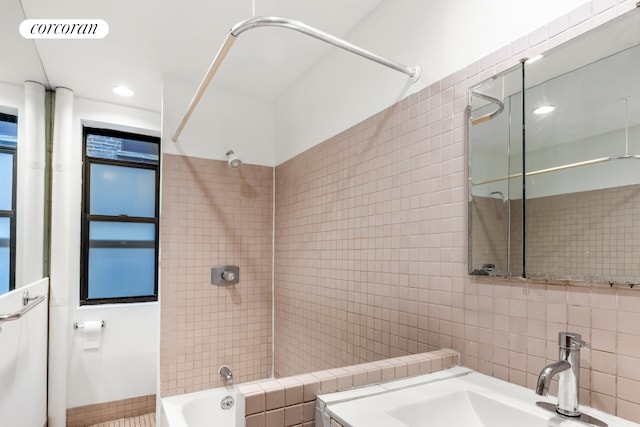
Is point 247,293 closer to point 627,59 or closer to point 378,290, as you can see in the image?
point 378,290

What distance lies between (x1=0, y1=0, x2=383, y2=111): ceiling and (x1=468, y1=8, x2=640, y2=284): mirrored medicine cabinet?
0.97 m

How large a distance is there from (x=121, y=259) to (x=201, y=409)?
1522mm

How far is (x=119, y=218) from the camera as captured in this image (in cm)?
303

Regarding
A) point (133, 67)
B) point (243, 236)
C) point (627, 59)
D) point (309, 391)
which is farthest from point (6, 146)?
point (627, 59)

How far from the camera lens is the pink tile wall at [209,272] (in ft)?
7.72

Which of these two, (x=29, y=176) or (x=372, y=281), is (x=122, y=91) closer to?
(x=29, y=176)

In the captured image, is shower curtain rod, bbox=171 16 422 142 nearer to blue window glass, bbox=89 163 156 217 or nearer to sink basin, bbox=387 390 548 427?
sink basin, bbox=387 390 548 427

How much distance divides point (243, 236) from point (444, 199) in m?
1.68

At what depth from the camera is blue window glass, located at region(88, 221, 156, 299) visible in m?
2.95

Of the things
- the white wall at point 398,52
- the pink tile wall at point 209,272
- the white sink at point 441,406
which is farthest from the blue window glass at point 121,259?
the white sink at point 441,406

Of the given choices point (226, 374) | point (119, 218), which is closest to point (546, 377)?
point (226, 374)

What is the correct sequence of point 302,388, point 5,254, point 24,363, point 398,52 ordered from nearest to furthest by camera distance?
1. point 302,388
2. point 398,52
3. point 5,254
4. point 24,363

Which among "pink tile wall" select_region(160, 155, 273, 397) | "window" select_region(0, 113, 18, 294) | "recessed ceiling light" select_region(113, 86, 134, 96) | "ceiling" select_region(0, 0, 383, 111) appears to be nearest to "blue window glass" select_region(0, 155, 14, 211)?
"window" select_region(0, 113, 18, 294)

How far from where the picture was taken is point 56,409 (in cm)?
250
